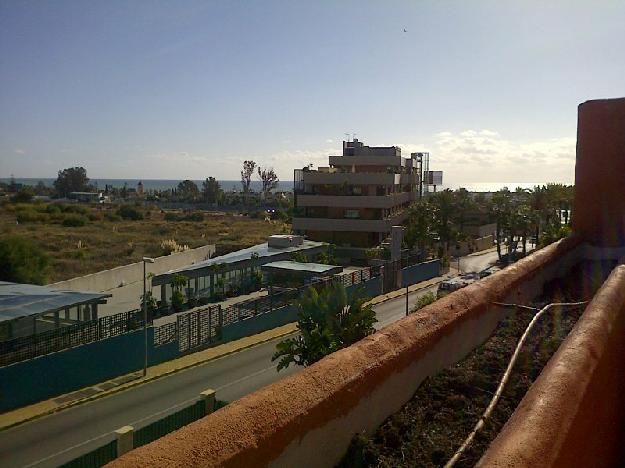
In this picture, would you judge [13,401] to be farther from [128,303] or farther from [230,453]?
[230,453]

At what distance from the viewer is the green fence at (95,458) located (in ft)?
41.0

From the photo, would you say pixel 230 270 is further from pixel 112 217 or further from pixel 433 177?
pixel 433 177

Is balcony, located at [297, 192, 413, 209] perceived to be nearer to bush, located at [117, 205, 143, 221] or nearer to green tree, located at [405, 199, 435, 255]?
green tree, located at [405, 199, 435, 255]

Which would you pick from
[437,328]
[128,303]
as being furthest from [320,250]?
[437,328]

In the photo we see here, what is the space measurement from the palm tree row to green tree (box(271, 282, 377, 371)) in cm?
3393

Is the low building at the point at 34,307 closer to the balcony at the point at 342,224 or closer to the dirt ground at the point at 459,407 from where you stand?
the dirt ground at the point at 459,407

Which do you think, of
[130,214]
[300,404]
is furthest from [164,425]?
[130,214]

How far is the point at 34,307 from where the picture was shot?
23.3m

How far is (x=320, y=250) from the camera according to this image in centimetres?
4847

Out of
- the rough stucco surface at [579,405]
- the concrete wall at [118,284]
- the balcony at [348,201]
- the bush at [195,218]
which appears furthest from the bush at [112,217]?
the rough stucco surface at [579,405]

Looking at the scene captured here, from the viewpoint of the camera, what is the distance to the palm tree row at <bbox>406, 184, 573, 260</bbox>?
58.3 meters

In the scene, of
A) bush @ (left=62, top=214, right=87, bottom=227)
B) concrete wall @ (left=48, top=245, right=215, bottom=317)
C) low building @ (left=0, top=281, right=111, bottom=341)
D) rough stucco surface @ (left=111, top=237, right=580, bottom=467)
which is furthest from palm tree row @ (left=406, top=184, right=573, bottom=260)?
bush @ (left=62, top=214, right=87, bottom=227)

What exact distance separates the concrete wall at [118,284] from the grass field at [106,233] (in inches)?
236

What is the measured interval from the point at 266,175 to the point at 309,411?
541 ft
